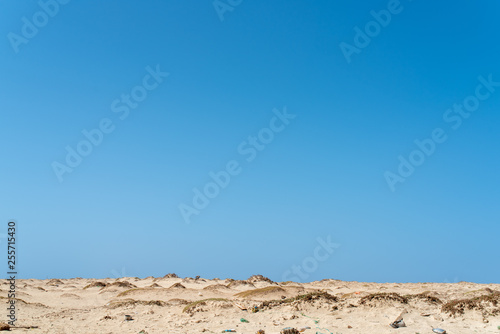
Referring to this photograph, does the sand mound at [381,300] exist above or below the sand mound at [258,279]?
below

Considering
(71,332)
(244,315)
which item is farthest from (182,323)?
(71,332)

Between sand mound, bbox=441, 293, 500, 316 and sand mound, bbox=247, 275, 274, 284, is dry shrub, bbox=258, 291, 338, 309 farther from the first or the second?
sand mound, bbox=247, 275, 274, 284

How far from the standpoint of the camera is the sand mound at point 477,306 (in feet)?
40.4

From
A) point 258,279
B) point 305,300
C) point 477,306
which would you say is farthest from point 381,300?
point 258,279

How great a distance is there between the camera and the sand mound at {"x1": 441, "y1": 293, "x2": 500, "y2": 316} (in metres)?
12.3

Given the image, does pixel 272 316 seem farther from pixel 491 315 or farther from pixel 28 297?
pixel 28 297

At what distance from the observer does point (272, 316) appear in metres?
13.6

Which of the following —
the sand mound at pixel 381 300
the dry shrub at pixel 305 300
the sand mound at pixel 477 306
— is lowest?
the sand mound at pixel 477 306

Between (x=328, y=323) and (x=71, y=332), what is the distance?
387 inches

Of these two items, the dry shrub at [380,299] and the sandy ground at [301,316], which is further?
the dry shrub at [380,299]

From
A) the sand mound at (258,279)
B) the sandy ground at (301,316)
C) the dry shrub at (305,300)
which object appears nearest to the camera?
the sandy ground at (301,316)

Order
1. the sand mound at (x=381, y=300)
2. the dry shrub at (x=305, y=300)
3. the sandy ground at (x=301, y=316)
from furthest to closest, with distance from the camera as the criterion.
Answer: the dry shrub at (x=305, y=300)
the sand mound at (x=381, y=300)
the sandy ground at (x=301, y=316)

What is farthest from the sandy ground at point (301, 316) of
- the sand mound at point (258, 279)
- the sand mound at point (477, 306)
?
the sand mound at point (258, 279)

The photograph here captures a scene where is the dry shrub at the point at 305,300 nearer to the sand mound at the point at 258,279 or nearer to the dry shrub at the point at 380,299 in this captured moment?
the dry shrub at the point at 380,299
